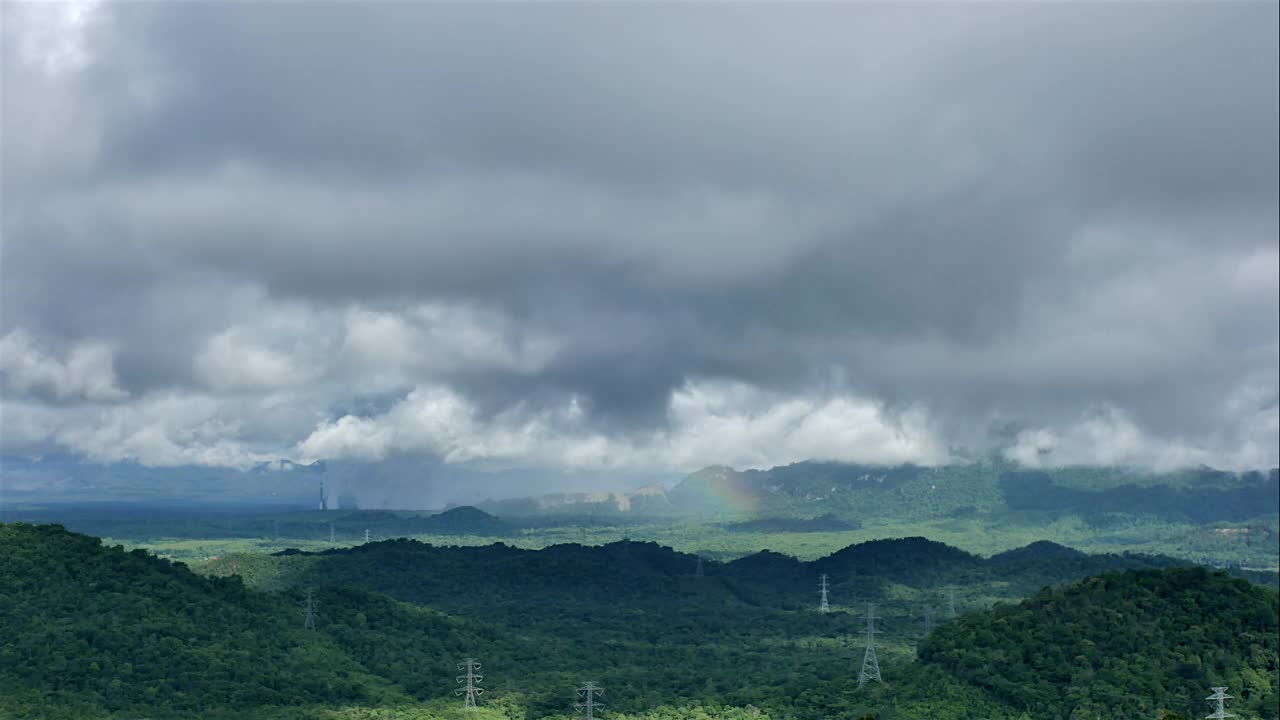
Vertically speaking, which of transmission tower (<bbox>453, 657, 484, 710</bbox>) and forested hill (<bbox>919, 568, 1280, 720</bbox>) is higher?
forested hill (<bbox>919, 568, 1280, 720</bbox>)

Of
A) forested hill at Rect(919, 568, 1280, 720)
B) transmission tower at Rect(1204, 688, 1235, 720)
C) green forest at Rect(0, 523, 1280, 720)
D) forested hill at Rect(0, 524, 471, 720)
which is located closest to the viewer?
transmission tower at Rect(1204, 688, 1235, 720)

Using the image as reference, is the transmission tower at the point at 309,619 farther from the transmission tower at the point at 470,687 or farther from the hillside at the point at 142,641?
the transmission tower at the point at 470,687

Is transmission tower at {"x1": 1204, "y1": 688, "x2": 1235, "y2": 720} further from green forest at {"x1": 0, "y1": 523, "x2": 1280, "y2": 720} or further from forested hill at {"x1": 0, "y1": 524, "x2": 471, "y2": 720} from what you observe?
forested hill at {"x1": 0, "y1": 524, "x2": 471, "y2": 720}

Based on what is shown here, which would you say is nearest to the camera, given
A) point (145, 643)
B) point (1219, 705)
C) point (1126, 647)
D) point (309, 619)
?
point (1219, 705)

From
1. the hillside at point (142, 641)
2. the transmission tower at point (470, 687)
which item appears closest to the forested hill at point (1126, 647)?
the transmission tower at point (470, 687)

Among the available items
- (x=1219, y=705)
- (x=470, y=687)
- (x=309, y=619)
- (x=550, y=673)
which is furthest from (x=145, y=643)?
(x=1219, y=705)

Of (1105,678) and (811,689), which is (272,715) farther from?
(1105,678)

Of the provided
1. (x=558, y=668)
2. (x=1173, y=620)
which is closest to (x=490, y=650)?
(x=558, y=668)

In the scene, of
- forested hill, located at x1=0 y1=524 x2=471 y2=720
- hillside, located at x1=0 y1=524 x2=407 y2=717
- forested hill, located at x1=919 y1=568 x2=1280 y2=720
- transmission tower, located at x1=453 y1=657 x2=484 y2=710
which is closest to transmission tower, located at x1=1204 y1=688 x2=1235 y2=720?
forested hill, located at x1=919 y1=568 x2=1280 y2=720

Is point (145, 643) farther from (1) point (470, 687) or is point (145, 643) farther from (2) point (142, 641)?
(1) point (470, 687)
